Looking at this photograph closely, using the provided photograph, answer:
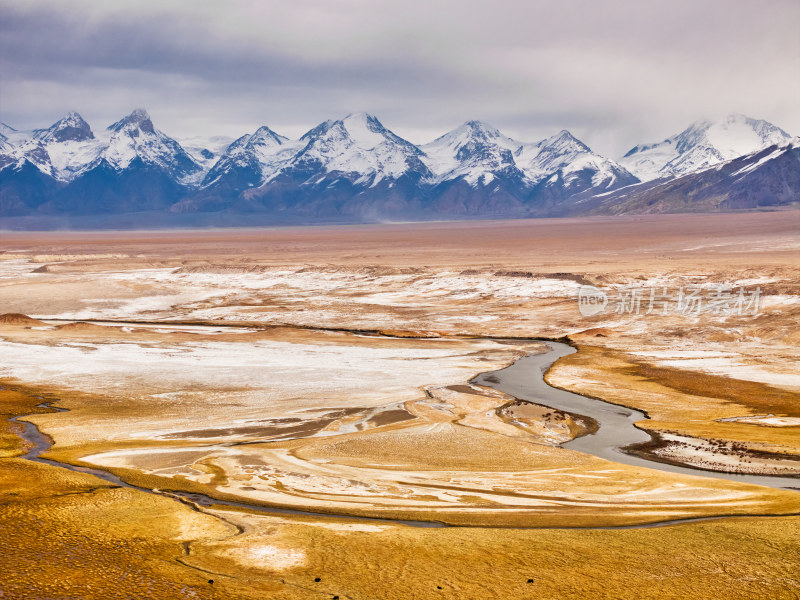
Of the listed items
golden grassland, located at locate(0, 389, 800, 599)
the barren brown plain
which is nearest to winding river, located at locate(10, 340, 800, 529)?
the barren brown plain

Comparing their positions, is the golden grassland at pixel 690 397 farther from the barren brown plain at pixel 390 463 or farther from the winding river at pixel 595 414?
the winding river at pixel 595 414

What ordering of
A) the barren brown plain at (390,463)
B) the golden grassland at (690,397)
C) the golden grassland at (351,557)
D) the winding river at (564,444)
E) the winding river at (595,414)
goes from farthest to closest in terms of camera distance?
1. the golden grassland at (690,397)
2. the winding river at (595,414)
3. the winding river at (564,444)
4. the barren brown plain at (390,463)
5. the golden grassland at (351,557)

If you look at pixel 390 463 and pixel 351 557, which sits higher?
pixel 351 557

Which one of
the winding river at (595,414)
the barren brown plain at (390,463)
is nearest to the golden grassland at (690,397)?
the barren brown plain at (390,463)

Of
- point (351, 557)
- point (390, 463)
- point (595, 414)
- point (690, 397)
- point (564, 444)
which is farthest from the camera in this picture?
point (690, 397)

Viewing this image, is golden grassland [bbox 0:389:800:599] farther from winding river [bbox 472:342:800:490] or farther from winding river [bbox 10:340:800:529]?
winding river [bbox 472:342:800:490]

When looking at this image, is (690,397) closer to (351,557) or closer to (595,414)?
(595,414)

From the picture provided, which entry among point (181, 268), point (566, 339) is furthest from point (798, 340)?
point (181, 268)

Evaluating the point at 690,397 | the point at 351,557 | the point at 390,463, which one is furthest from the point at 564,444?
the point at 351,557
